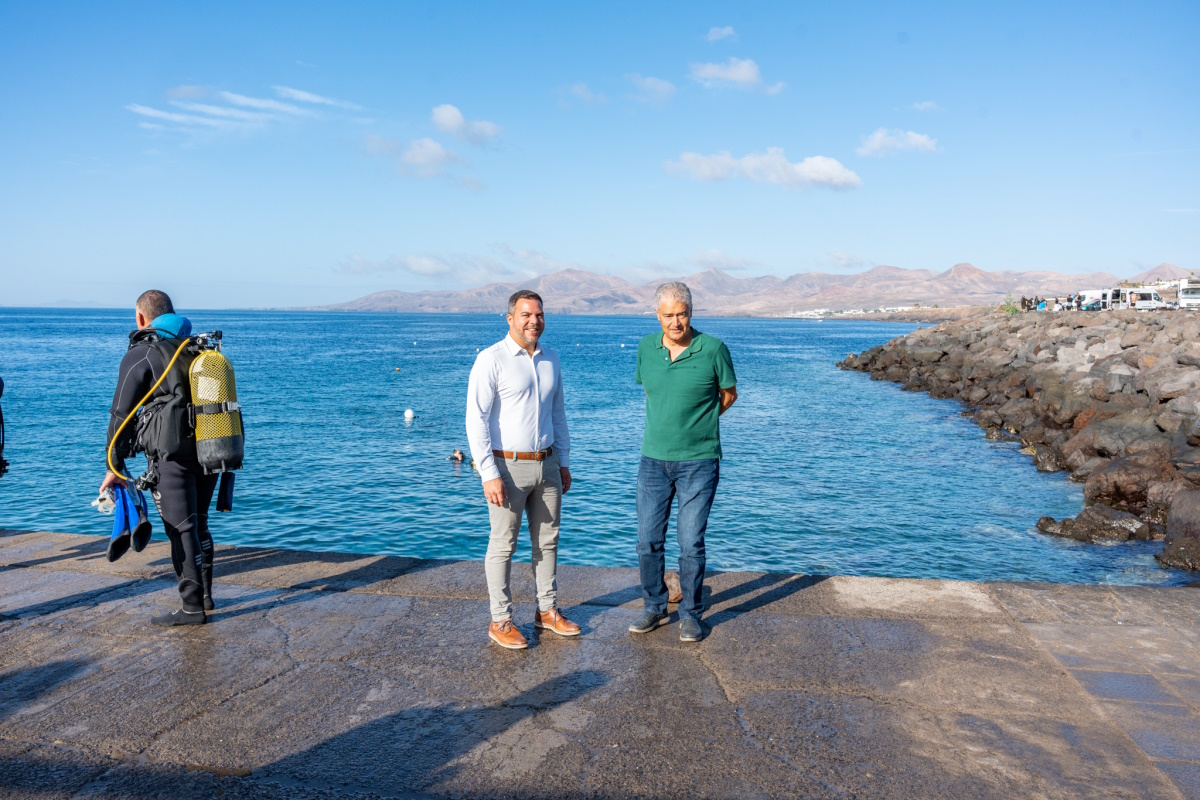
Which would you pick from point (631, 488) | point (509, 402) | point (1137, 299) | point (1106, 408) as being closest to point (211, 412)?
point (509, 402)

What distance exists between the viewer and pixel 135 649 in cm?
442

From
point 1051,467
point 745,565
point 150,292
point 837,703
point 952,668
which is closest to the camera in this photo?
point 837,703

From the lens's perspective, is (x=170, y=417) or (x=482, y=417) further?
(x=170, y=417)

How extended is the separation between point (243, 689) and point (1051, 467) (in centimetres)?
1725

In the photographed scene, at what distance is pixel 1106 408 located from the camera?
18.5 meters

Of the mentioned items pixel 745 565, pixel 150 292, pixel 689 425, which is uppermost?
pixel 150 292

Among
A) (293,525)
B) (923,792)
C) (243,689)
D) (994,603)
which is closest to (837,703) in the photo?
(923,792)

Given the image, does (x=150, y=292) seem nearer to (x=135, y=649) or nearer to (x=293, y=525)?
(x=135, y=649)

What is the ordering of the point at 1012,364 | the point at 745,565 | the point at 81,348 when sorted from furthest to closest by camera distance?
1. the point at 81,348
2. the point at 1012,364
3. the point at 745,565

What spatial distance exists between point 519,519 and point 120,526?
258 centimetres

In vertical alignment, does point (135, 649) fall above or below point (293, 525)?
above

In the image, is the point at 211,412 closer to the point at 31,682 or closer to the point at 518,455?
the point at 31,682

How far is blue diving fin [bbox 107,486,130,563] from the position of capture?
5.12 meters

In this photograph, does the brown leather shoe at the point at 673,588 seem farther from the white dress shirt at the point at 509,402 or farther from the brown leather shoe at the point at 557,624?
the white dress shirt at the point at 509,402
